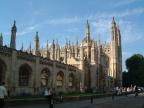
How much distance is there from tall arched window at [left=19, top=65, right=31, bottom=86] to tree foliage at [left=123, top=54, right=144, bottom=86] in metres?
55.0

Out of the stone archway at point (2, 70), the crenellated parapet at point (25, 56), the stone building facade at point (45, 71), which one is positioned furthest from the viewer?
the crenellated parapet at point (25, 56)

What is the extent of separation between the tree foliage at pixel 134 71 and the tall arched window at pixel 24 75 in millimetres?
54981

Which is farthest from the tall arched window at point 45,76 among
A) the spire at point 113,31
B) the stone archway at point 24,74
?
the spire at point 113,31

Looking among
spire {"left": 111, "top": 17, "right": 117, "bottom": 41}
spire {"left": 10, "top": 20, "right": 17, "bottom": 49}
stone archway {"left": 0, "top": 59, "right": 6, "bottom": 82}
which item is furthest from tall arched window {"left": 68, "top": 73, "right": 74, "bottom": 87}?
spire {"left": 111, "top": 17, "right": 117, "bottom": 41}

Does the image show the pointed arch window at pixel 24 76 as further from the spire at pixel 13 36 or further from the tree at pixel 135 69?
the tree at pixel 135 69

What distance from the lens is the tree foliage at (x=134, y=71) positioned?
83.2 metres

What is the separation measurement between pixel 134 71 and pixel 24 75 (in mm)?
58967

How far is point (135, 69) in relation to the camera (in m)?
87.4

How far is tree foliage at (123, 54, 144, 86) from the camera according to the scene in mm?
83250

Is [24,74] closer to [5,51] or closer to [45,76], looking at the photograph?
[5,51]

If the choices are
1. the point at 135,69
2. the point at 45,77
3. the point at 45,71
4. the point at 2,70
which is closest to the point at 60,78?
the point at 45,77

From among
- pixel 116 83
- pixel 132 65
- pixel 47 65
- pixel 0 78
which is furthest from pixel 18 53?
pixel 132 65

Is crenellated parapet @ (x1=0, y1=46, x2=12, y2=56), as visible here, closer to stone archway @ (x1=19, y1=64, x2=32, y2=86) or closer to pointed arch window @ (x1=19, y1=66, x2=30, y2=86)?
stone archway @ (x1=19, y1=64, x2=32, y2=86)

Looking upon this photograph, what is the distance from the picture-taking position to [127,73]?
9106cm
